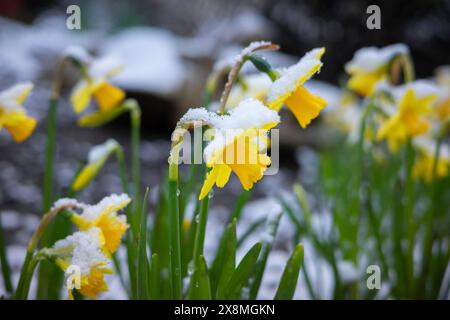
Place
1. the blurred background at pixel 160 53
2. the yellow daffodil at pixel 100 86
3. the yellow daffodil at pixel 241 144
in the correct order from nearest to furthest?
the yellow daffodil at pixel 241 144 < the yellow daffodil at pixel 100 86 < the blurred background at pixel 160 53

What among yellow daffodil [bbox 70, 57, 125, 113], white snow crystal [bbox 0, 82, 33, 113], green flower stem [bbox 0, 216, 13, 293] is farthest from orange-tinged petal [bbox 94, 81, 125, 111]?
green flower stem [bbox 0, 216, 13, 293]

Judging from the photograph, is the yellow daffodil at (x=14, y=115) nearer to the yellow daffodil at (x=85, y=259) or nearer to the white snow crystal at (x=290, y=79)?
the yellow daffodil at (x=85, y=259)

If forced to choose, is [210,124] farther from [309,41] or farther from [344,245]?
[309,41]

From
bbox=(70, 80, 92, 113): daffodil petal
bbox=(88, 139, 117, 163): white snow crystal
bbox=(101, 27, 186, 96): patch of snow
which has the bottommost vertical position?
bbox=(88, 139, 117, 163): white snow crystal

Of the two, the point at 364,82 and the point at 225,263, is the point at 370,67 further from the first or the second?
the point at 225,263

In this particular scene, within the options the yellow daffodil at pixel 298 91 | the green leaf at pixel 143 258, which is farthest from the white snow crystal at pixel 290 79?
the green leaf at pixel 143 258

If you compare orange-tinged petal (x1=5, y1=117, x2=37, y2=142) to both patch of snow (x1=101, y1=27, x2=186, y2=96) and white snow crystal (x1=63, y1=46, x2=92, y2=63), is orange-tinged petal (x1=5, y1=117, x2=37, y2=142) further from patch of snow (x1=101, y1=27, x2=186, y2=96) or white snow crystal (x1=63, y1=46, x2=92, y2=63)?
patch of snow (x1=101, y1=27, x2=186, y2=96)
